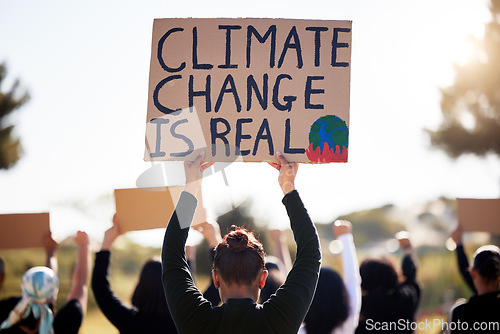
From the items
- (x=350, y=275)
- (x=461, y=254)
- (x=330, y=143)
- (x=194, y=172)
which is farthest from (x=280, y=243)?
(x=194, y=172)

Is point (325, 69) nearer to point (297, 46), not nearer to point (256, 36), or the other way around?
point (297, 46)

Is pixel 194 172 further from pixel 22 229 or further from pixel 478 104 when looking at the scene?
pixel 478 104

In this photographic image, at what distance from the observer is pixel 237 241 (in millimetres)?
1933

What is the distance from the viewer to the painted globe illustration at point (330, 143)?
2.55m

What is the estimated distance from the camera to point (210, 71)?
2660 millimetres

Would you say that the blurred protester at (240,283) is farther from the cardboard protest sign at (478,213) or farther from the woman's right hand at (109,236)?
the cardboard protest sign at (478,213)

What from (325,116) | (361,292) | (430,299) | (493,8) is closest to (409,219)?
(430,299)

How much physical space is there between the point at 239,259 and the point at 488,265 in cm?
185

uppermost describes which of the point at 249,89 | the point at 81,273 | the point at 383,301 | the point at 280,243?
the point at 249,89

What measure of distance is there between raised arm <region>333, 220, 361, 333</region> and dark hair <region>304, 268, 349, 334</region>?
3.0 inches

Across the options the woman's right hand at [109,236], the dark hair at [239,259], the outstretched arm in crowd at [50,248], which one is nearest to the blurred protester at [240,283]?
the dark hair at [239,259]

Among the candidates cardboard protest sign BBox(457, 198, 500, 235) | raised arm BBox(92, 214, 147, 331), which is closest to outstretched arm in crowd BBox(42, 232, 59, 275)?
raised arm BBox(92, 214, 147, 331)

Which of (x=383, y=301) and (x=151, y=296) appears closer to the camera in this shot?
(x=151, y=296)

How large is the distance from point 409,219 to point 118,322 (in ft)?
38.9
